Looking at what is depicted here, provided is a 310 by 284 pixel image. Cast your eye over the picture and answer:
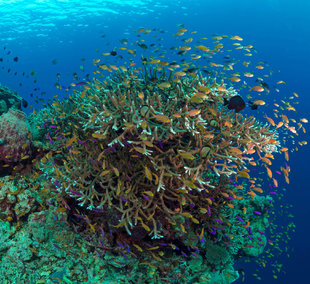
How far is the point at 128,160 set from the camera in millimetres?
4402

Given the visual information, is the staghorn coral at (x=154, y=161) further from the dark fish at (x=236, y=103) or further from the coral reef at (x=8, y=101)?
the coral reef at (x=8, y=101)

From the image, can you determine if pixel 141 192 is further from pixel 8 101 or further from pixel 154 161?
pixel 8 101

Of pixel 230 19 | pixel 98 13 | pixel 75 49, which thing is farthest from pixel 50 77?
pixel 230 19

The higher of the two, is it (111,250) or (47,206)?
(47,206)

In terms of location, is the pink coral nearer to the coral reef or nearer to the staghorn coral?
A: the staghorn coral

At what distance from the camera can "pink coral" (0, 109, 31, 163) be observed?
5172 mm

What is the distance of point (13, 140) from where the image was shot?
5266mm

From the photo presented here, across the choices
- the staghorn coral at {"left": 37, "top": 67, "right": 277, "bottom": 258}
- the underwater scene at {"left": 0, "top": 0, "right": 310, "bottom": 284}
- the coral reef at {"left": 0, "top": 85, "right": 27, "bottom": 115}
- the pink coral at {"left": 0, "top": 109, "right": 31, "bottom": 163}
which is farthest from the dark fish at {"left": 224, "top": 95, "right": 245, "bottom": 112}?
the coral reef at {"left": 0, "top": 85, "right": 27, "bottom": 115}

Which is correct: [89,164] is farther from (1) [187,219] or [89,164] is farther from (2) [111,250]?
(1) [187,219]

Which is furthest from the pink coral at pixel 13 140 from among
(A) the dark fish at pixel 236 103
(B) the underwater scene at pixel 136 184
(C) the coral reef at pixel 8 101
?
(A) the dark fish at pixel 236 103

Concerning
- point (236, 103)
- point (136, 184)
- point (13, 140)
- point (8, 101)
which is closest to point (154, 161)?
point (136, 184)

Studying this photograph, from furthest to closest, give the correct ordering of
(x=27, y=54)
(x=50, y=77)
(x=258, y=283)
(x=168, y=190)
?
(x=50, y=77), (x=27, y=54), (x=258, y=283), (x=168, y=190)

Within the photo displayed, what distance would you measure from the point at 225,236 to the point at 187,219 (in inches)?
63.9

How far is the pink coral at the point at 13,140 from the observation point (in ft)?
17.0
